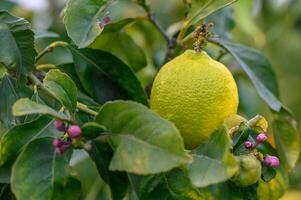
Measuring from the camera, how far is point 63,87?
2.96 ft

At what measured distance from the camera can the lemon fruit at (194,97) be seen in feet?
3.06

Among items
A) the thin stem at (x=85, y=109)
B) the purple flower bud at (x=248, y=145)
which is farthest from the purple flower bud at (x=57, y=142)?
the purple flower bud at (x=248, y=145)

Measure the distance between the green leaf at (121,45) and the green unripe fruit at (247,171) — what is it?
46 centimetres

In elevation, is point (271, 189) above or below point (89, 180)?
above

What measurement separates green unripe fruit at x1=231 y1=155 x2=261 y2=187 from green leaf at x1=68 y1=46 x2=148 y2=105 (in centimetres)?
34

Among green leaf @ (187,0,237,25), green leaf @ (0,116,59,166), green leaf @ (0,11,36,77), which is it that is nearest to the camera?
green leaf @ (0,116,59,166)

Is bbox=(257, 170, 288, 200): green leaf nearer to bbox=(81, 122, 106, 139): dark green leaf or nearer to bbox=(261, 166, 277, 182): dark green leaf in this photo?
bbox=(261, 166, 277, 182): dark green leaf

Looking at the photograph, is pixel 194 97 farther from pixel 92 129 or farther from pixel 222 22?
pixel 222 22

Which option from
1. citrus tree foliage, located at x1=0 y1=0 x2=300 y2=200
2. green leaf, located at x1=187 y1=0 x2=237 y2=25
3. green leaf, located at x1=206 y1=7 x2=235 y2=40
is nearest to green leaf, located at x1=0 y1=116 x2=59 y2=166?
citrus tree foliage, located at x1=0 y1=0 x2=300 y2=200

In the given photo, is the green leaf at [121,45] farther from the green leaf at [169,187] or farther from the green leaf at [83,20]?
the green leaf at [169,187]

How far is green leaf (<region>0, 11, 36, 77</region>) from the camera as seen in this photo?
3.13ft

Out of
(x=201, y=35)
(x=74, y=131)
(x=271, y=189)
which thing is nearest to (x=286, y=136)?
(x=271, y=189)

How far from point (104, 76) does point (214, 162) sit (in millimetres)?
416

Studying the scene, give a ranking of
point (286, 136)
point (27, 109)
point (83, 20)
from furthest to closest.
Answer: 1. point (286, 136)
2. point (83, 20)
3. point (27, 109)
